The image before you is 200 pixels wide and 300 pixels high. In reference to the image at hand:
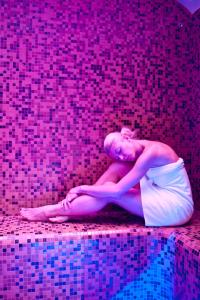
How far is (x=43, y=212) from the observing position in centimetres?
317

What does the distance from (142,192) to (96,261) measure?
733 mm

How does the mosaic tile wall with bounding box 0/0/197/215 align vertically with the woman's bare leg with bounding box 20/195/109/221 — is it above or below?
above

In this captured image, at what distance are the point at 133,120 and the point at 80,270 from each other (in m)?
1.73

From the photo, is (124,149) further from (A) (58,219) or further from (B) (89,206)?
(A) (58,219)

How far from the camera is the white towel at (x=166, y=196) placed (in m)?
2.98

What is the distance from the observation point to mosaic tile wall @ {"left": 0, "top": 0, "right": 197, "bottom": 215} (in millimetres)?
3434

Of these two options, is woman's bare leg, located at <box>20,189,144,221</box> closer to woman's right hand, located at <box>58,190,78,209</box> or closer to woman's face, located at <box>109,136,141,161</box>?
woman's right hand, located at <box>58,190,78,209</box>

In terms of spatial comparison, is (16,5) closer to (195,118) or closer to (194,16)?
(194,16)

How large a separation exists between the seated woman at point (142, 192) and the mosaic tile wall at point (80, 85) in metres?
0.48

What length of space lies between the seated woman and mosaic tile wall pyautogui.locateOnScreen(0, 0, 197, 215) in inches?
18.8

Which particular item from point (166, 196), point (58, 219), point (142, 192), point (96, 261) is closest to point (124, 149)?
point (142, 192)

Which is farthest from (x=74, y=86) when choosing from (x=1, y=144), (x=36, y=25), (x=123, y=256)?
(x=123, y=256)

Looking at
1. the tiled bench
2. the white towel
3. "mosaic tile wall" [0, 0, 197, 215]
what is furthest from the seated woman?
"mosaic tile wall" [0, 0, 197, 215]

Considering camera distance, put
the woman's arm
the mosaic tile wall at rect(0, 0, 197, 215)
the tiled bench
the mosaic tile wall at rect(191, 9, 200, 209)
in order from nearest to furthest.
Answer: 1. the tiled bench
2. the woman's arm
3. the mosaic tile wall at rect(0, 0, 197, 215)
4. the mosaic tile wall at rect(191, 9, 200, 209)
